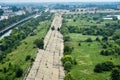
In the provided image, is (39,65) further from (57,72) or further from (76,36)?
(76,36)

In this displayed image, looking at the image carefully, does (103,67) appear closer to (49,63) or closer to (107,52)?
(49,63)

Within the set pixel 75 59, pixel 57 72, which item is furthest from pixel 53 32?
pixel 57 72

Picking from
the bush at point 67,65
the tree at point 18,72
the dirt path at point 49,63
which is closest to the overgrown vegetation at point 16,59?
the tree at point 18,72

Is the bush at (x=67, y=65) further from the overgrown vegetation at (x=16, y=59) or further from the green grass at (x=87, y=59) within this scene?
the overgrown vegetation at (x=16, y=59)

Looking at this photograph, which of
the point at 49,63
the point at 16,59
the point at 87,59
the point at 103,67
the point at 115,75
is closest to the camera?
the point at 115,75

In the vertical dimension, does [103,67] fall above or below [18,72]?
below

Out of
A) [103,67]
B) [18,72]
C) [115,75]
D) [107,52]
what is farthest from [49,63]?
[115,75]

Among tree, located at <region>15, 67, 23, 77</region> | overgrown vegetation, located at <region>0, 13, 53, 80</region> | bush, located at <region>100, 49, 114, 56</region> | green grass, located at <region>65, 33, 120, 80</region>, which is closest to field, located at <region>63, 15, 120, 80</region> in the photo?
green grass, located at <region>65, 33, 120, 80</region>

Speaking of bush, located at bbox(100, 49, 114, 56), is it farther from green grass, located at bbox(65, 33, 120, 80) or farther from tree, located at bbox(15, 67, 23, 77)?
tree, located at bbox(15, 67, 23, 77)

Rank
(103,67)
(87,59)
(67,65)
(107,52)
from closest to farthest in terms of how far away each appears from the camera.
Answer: (103,67)
(67,65)
(87,59)
(107,52)
